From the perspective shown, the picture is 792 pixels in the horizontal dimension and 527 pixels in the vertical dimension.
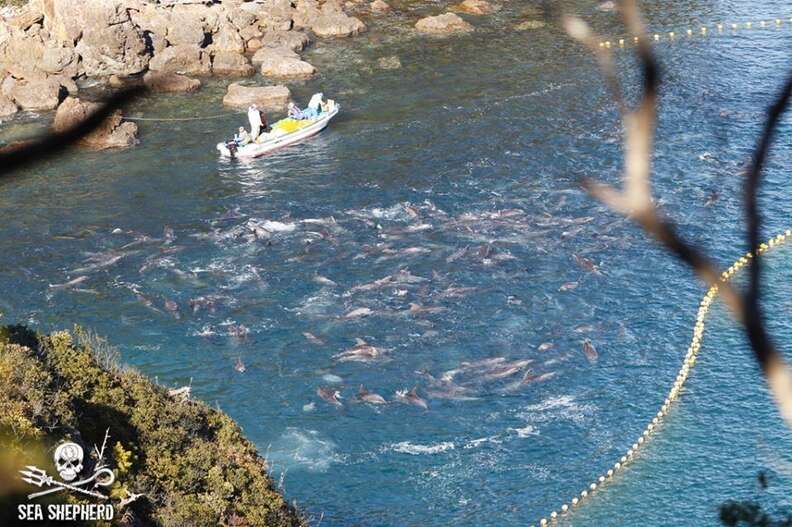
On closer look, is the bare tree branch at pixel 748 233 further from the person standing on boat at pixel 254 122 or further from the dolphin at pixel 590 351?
the person standing on boat at pixel 254 122

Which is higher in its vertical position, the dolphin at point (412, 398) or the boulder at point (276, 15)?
the boulder at point (276, 15)

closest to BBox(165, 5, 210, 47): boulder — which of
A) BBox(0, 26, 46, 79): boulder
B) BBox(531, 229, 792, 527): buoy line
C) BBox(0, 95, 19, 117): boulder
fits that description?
BBox(0, 26, 46, 79): boulder

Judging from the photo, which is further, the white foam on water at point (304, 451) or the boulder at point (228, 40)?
the boulder at point (228, 40)

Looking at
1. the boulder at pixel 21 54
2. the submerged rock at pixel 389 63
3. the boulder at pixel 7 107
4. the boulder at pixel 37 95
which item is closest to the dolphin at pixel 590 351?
the submerged rock at pixel 389 63

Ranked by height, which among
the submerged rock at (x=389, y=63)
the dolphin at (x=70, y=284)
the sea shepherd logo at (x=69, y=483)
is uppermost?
the sea shepherd logo at (x=69, y=483)

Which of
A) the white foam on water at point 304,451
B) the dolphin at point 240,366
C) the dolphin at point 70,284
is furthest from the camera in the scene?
the dolphin at point 70,284

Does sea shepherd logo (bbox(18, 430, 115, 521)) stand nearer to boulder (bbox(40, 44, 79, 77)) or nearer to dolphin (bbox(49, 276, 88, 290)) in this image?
dolphin (bbox(49, 276, 88, 290))

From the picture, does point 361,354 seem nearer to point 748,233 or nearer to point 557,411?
point 557,411

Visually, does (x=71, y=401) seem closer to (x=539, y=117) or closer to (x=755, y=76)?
(x=539, y=117)
